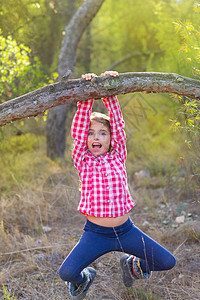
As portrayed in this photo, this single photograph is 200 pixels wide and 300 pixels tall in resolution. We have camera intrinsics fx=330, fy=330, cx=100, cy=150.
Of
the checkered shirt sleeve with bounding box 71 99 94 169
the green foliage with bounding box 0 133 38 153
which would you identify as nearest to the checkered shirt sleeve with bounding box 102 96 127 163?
the checkered shirt sleeve with bounding box 71 99 94 169

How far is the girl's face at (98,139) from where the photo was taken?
2406 mm

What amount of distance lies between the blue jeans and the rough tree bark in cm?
320

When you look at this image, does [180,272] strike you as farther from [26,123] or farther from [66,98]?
[26,123]

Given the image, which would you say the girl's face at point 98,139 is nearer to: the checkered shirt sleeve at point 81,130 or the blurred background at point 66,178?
the checkered shirt sleeve at point 81,130

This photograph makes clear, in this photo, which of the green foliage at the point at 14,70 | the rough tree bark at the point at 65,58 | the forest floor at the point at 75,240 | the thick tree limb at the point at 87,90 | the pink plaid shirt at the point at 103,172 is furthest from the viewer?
the rough tree bark at the point at 65,58


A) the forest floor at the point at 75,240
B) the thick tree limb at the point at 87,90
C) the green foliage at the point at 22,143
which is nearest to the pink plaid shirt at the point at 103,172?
the thick tree limb at the point at 87,90

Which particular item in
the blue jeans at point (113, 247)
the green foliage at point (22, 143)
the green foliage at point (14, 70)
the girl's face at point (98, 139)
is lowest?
the blue jeans at point (113, 247)

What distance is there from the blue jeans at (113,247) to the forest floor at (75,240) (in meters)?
0.30

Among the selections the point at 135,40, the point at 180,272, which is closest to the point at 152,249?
the point at 180,272

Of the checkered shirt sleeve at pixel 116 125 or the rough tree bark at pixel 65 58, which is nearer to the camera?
the checkered shirt sleeve at pixel 116 125

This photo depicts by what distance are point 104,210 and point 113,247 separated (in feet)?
0.83

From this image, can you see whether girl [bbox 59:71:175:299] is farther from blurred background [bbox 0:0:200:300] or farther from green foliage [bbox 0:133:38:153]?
green foliage [bbox 0:133:38:153]

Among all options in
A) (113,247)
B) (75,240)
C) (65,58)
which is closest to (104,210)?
(113,247)

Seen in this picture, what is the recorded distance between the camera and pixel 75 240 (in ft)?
11.2
